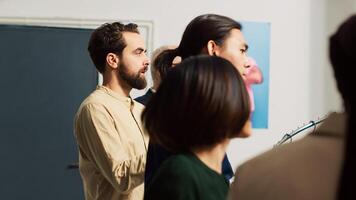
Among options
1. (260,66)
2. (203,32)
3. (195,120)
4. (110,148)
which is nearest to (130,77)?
(110,148)

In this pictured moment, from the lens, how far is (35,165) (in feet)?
10.3

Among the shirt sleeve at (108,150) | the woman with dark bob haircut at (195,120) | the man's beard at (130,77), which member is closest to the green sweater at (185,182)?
the woman with dark bob haircut at (195,120)

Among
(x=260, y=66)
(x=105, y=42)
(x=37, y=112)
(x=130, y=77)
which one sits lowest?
(x=37, y=112)

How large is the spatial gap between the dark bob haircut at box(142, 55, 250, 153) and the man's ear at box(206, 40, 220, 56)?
0.37 metres

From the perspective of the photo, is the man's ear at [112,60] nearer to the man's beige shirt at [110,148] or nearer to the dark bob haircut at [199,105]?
the man's beige shirt at [110,148]

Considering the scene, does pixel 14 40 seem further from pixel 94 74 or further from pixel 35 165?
pixel 35 165

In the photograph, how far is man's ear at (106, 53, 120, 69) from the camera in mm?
2045

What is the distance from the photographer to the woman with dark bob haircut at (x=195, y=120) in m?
0.99

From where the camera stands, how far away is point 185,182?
0.98 metres

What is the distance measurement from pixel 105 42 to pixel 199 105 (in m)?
1.16

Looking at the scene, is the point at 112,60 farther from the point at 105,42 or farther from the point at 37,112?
the point at 37,112

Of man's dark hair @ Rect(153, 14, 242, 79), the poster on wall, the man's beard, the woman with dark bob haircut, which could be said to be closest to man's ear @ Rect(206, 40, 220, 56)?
man's dark hair @ Rect(153, 14, 242, 79)

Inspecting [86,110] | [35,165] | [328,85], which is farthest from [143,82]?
[328,85]

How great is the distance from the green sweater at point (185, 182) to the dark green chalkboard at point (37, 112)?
2235mm
